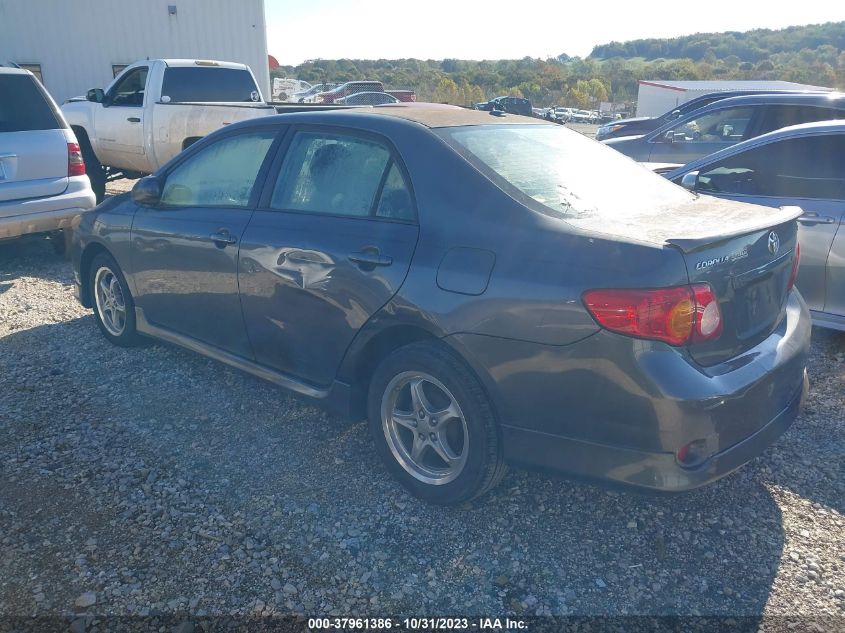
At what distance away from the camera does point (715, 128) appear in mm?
9141

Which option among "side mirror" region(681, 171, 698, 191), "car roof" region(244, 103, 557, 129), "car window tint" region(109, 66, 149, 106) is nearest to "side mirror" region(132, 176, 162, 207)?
"car roof" region(244, 103, 557, 129)

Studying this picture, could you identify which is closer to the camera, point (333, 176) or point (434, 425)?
point (434, 425)

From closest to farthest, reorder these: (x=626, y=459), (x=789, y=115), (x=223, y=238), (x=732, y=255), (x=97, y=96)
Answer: (x=626, y=459), (x=732, y=255), (x=223, y=238), (x=789, y=115), (x=97, y=96)

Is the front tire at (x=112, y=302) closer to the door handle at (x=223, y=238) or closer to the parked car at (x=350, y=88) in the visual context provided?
the door handle at (x=223, y=238)

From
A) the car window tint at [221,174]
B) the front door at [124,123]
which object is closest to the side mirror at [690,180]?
the car window tint at [221,174]

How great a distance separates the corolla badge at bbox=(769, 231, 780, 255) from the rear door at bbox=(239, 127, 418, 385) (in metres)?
1.48

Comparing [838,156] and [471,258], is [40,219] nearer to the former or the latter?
[471,258]

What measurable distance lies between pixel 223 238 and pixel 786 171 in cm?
403

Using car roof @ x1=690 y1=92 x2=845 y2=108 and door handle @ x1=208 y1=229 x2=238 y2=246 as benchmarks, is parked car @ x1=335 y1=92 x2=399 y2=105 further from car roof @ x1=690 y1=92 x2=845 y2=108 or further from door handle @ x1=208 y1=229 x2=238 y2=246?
door handle @ x1=208 y1=229 x2=238 y2=246

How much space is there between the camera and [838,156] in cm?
483

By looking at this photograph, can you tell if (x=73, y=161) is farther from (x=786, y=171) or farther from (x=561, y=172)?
(x=786, y=171)

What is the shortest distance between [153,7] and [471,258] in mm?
17092

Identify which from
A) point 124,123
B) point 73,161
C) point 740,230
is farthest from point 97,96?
point 740,230

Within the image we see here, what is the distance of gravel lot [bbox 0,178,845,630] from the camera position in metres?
2.61
